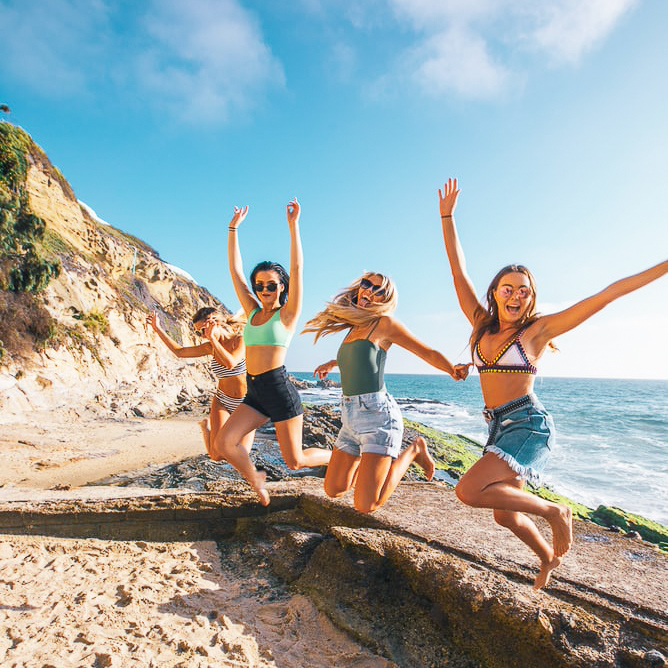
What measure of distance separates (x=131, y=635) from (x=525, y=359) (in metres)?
3.21

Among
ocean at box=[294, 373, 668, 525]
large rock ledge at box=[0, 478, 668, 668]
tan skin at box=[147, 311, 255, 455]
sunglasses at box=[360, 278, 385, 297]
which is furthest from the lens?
ocean at box=[294, 373, 668, 525]

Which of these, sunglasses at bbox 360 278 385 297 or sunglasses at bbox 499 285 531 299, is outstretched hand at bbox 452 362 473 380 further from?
sunglasses at bbox 360 278 385 297

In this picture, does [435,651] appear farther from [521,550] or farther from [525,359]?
[525,359]

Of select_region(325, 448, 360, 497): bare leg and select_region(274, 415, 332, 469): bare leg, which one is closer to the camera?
select_region(325, 448, 360, 497): bare leg

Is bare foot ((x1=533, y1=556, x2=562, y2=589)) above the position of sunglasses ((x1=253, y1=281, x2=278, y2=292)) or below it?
below

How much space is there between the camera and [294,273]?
3596 mm

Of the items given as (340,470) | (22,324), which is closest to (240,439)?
(340,470)

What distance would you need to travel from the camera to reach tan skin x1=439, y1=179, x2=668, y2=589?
250cm

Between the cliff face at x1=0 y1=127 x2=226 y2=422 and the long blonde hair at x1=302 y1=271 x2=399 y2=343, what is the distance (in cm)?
1318

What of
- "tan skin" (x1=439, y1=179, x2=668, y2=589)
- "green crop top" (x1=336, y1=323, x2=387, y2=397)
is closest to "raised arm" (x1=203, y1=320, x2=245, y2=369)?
"green crop top" (x1=336, y1=323, x2=387, y2=397)

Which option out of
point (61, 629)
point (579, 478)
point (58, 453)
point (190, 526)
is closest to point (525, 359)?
point (61, 629)

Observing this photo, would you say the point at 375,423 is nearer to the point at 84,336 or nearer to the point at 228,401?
the point at 228,401

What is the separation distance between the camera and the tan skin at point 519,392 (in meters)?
2.50

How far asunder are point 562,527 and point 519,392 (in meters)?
0.84
